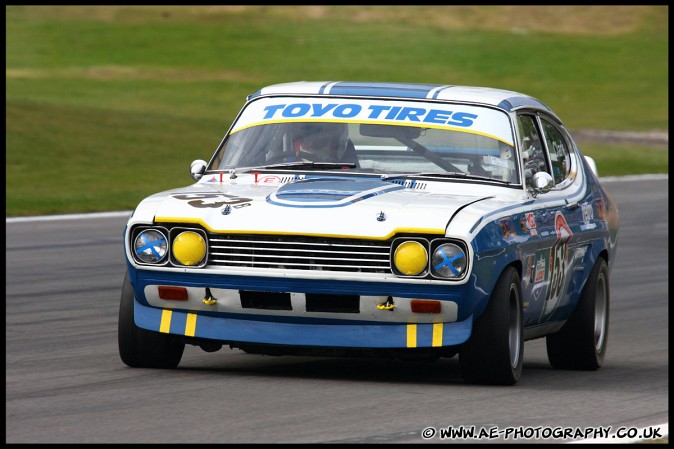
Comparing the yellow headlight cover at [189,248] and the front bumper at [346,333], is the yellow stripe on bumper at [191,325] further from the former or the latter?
the yellow headlight cover at [189,248]

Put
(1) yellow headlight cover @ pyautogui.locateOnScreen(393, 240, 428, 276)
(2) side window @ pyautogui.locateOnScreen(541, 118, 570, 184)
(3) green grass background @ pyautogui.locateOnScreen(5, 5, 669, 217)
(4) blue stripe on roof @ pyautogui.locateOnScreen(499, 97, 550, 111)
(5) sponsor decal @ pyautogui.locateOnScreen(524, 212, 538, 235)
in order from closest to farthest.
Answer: (1) yellow headlight cover @ pyautogui.locateOnScreen(393, 240, 428, 276) → (5) sponsor decal @ pyautogui.locateOnScreen(524, 212, 538, 235) → (4) blue stripe on roof @ pyautogui.locateOnScreen(499, 97, 550, 111) → (2) side window @ pyautogui.locateOnScreen(541, 118, 570, 184) → (3) green grass background @ pyautogui.locateOnScreen(5, 5, 669, 217)

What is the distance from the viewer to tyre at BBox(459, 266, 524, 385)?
7.56 m

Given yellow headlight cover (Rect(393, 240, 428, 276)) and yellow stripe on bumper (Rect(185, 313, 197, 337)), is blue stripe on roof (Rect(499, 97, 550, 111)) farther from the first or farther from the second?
yellow stripe on bumper (Rect(185, 313, 197, 337))

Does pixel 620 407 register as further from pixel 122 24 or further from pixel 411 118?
pixel 122 24

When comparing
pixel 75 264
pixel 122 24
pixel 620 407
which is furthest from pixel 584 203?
pixel 122 24

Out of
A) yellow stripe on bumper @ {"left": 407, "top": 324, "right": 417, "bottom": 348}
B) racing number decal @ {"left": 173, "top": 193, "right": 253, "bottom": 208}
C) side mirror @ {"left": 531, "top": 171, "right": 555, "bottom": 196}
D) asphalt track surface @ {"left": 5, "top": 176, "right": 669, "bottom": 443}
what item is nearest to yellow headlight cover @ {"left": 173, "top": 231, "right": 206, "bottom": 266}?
racing number decal @ {"left": 173, "top": 193, "right": 253, "bottom": 208}

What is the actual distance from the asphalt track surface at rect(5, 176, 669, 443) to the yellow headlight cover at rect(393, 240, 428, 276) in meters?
0.59

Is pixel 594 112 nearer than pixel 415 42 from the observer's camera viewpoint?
Yes

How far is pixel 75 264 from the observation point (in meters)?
14.1

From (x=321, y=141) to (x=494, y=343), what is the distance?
1.77 m

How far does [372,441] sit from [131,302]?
88.0 inches

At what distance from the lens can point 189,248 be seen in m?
7.59

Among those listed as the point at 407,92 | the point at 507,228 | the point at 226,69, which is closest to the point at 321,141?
the point at 407,92

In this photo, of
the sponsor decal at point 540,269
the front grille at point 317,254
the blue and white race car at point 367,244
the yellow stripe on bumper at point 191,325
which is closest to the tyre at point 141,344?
the blue and white race car at point 367,244
